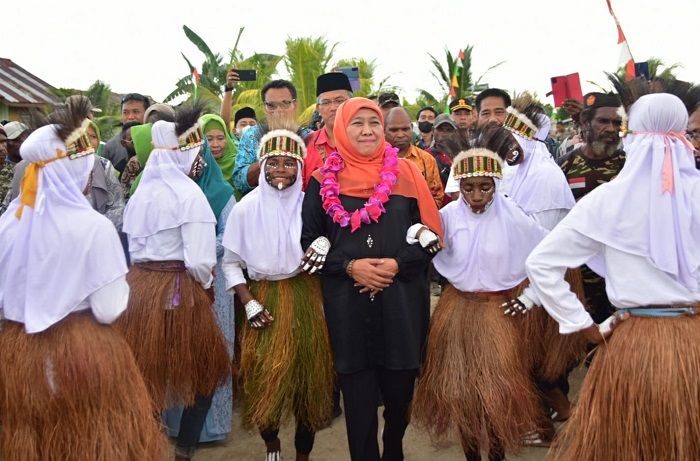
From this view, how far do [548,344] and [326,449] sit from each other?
1.74 metres

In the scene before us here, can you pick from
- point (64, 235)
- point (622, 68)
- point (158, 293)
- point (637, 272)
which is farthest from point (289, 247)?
point (622, 68)

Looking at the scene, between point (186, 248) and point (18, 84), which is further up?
point (18, 84)

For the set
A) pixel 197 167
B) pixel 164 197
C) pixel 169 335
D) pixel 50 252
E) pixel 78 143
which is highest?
pixel 78 143

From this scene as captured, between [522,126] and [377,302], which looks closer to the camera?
[377,302]

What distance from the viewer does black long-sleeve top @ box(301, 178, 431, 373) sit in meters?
3.57

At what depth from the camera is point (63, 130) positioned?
2984 millimetres

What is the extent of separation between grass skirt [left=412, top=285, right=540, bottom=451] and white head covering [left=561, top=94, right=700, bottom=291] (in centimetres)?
98

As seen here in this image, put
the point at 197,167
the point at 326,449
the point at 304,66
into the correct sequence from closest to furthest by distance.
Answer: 1. the point at 197,167
2. the point at 326,449
3. the point at 304,66

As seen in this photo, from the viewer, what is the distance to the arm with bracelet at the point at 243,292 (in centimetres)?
380

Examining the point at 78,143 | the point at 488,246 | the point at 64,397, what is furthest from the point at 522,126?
the point at 64,397

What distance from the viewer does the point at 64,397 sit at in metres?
2.77

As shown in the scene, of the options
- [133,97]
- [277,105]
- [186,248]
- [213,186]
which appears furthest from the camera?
[133,97]

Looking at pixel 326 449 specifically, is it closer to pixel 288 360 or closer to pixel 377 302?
pixel 288 360

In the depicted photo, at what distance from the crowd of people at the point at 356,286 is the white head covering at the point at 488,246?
1 centimetres
